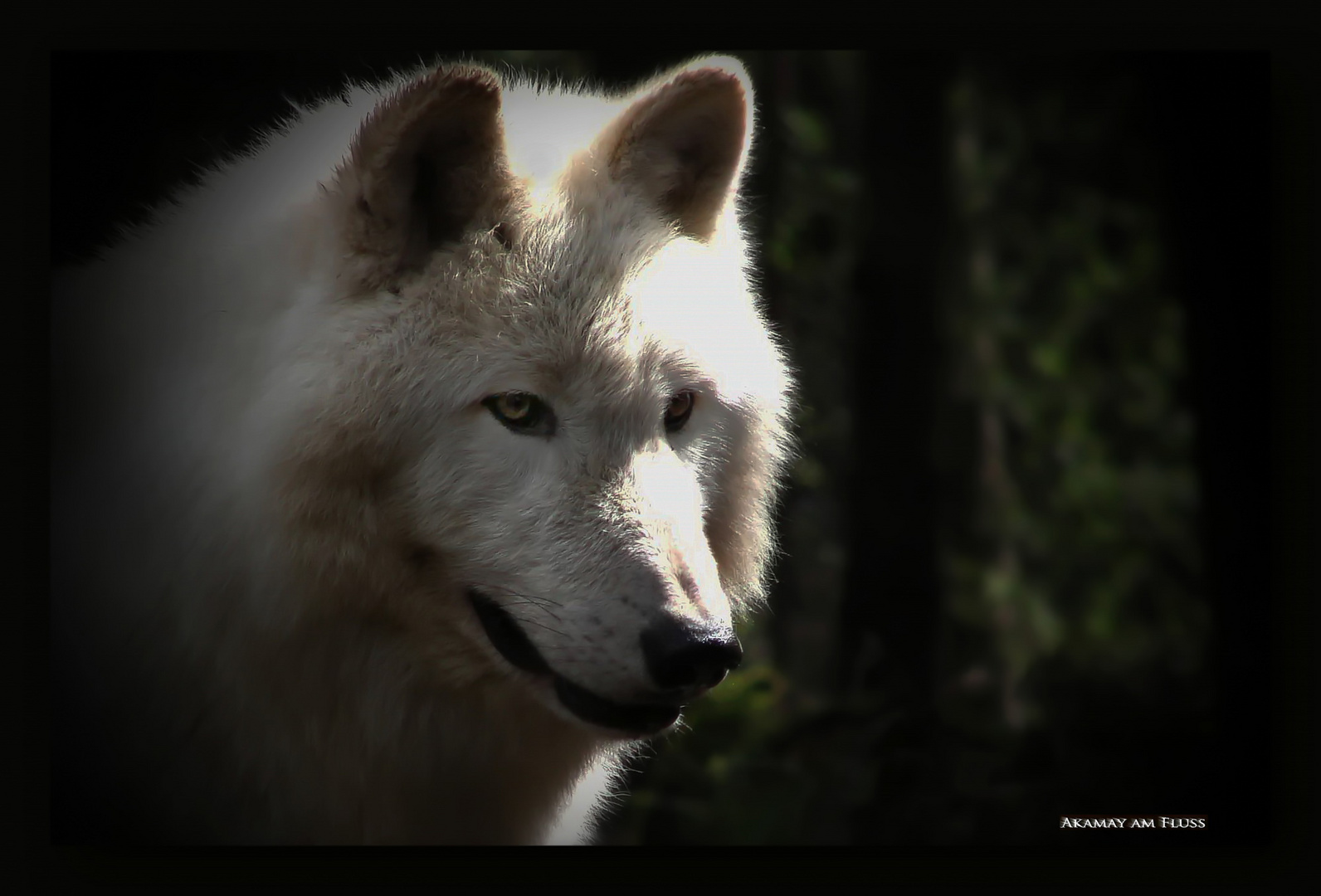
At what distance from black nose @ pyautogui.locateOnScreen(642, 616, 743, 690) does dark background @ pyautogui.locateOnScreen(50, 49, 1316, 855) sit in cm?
113

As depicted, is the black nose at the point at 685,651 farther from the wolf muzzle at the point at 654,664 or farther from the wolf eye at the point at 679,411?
the wolf eye at the point at 679,411

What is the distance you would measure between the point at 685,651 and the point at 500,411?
0.52m

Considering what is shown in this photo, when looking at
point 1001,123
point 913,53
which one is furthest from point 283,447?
point 1001,123

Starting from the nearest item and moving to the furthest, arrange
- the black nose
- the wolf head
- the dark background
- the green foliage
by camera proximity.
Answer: the black nose < the wolf head < the dark background < the green foliage

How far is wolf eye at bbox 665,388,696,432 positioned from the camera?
2.06 metres

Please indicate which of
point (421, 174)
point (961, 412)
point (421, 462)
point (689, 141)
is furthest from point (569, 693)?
point (961, 412)

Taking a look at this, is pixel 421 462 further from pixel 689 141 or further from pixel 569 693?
pixel 689 141

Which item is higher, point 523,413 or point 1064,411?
point 1064,411

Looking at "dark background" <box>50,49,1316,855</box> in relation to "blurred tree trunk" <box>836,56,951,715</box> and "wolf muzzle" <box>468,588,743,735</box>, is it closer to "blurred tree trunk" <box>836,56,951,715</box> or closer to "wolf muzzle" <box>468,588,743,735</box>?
"blurred tree trunk" <box>836,56,951,715</box>

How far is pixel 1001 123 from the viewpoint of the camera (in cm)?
370

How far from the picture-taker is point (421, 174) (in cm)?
199

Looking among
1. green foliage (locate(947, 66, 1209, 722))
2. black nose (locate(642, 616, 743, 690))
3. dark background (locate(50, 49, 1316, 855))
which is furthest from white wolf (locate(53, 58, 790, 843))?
green foliage (locate(947, 66, 1209, 722))

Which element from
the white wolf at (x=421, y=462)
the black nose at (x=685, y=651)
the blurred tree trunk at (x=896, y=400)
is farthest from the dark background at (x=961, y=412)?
the black nose at (x=685, y=651)

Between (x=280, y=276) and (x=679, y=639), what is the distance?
95 cm
